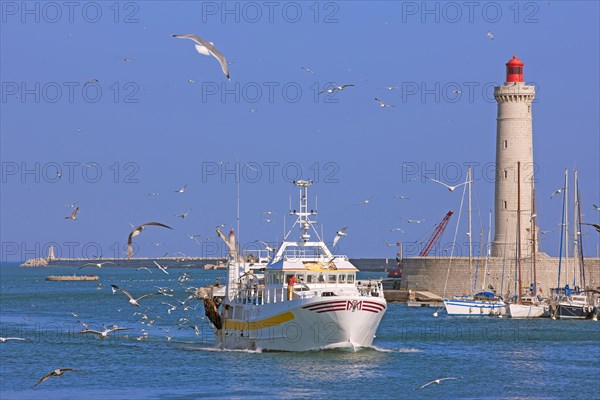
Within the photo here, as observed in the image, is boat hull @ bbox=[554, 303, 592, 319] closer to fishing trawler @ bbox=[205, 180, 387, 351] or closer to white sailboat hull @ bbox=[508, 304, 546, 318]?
white sailboat hull @ bbox=[508, 304, 546, 318]

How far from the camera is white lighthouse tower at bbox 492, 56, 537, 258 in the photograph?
116 metres

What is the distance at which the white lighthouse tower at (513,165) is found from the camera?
116 meters

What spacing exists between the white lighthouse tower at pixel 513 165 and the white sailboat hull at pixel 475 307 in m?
12.5

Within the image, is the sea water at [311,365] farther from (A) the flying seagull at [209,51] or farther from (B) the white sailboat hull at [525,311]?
(A) the flying seagull at [209,51]

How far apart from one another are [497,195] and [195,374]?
63474mm

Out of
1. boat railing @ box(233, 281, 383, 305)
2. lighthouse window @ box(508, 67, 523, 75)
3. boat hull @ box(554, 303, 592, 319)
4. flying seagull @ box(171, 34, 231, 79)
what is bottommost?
boat hull @ box(554, 303, 592, 319)

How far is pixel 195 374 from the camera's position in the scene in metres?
57.6

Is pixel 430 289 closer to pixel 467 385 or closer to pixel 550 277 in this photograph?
pixel 550 277

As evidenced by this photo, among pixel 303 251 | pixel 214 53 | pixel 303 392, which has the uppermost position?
pixel 214 53

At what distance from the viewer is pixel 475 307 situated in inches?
4114

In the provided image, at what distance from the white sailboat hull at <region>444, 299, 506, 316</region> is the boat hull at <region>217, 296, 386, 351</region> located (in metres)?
42.3

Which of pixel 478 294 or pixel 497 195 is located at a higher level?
pixel 497 195

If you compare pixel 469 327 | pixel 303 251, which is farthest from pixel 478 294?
pixel 303 251

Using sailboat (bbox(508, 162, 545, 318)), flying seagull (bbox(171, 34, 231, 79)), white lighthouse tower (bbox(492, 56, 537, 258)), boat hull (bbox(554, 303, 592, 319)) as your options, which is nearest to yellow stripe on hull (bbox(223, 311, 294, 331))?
flying seagull (bbox(171, 34, 231, 79))
